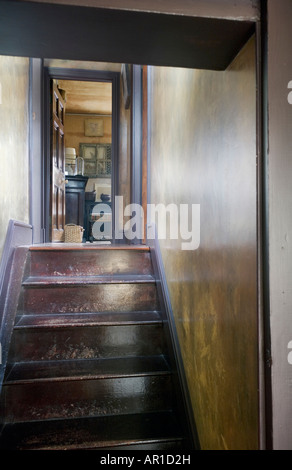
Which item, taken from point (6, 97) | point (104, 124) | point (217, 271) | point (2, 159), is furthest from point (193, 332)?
point (104, 124)

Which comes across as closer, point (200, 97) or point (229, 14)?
point (229, 14)

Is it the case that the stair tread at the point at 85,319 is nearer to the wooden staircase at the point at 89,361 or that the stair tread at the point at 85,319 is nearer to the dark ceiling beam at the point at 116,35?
the wooden staircase at the point at 89,361

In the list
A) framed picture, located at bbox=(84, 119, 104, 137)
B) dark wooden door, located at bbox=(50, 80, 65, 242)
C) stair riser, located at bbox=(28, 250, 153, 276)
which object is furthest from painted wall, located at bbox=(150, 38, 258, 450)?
framed picture, located at bbox=(84, 119, 104, 137)

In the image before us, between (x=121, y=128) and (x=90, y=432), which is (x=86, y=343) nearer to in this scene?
(x=90, y=432)

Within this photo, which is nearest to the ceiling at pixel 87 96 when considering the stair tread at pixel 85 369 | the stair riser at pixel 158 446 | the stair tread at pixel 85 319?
the stair tread at pixel 85 319

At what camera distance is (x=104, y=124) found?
325 inches

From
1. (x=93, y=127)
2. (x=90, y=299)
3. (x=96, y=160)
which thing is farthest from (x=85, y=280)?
(x=93, y=127)

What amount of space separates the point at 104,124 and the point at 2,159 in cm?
654

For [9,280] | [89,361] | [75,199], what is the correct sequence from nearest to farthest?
[89,361]
[9,280]
[75,199]

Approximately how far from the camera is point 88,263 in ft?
7.86

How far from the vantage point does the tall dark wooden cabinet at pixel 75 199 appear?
6.18 meters

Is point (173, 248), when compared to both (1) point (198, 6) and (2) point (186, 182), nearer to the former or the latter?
(2) point (186, 182)

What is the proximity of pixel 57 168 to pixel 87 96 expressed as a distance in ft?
10.5

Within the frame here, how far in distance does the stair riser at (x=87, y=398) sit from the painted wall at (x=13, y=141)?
843 mm
